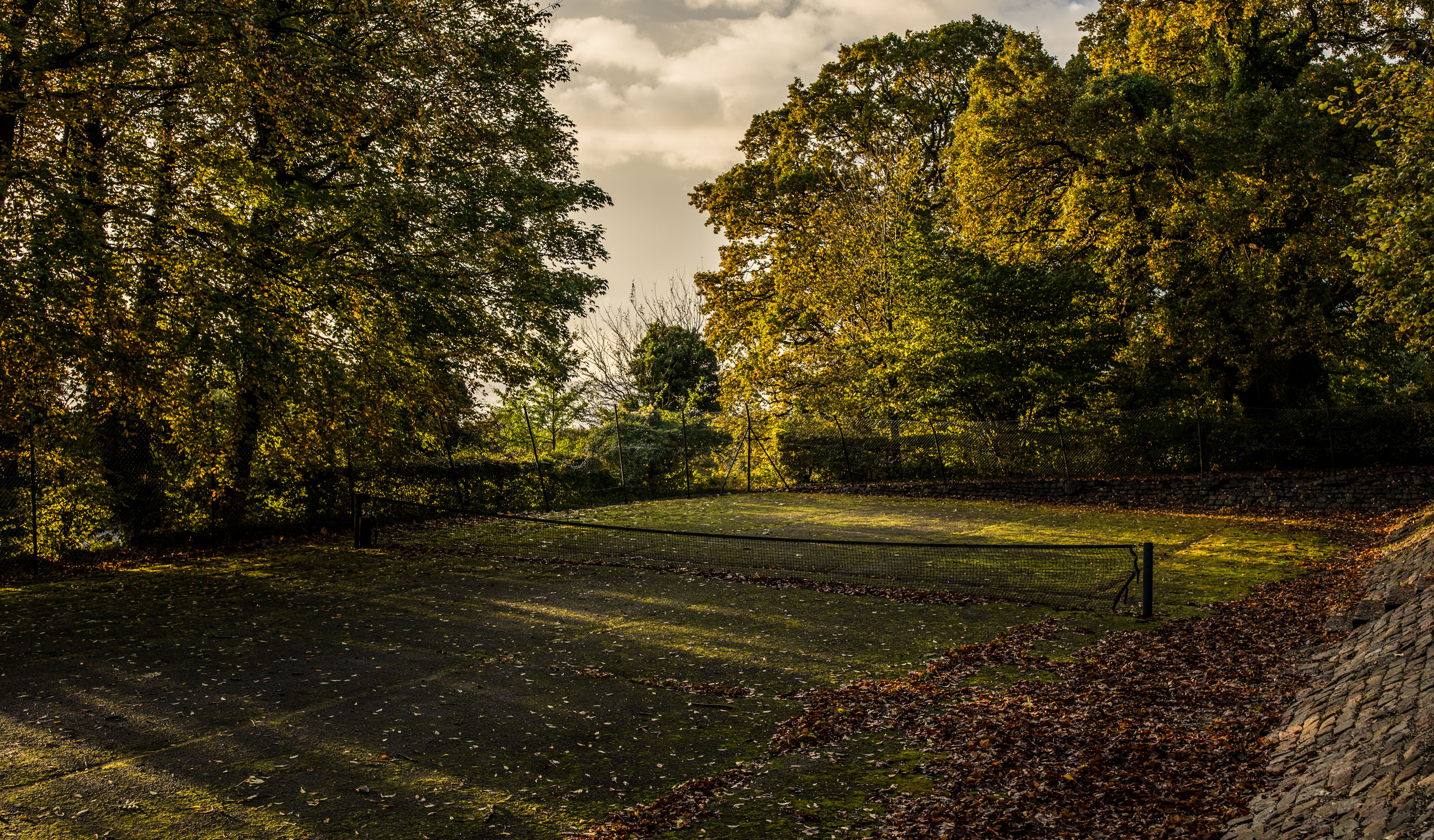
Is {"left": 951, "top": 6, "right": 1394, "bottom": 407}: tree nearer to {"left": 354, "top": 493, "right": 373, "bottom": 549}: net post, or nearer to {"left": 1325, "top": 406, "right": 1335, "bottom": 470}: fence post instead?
{"left": 1325, "top": 406, "right": 1335, "bottom": 470}: fence post

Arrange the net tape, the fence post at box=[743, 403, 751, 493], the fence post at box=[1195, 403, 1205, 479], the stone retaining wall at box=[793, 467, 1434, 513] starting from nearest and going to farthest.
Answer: the net tape, the stone retaining wall at box=[793, 467, 1434, 513], the fence post at box=[1195, 403, 1205, 479], the fence post at box=[743, 403, 751, 493]

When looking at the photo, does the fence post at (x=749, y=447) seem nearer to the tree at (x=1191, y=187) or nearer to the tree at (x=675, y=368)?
the tree at (x=1191, y=187)

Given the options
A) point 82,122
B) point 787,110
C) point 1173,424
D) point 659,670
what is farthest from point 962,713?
point 787,110

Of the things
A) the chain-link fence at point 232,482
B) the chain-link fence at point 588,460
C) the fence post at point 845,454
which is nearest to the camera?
the chain-link fence at point 232,482

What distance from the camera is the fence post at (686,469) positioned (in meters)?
25.2

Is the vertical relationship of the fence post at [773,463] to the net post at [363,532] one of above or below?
above

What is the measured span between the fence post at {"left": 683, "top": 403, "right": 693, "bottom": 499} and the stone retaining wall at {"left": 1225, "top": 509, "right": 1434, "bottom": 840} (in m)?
18.7

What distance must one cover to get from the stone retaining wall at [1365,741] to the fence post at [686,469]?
1871 cm

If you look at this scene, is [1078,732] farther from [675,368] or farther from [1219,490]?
[675,368]

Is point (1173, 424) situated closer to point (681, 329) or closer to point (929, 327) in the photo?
point (929, 327)

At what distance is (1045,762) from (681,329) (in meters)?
37.4

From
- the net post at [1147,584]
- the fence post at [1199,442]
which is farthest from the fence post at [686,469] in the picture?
the net post at [1147,584]

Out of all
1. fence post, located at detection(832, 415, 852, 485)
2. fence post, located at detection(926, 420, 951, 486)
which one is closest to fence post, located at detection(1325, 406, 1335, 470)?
fence post, located at detection(926, 420, 951, 486)

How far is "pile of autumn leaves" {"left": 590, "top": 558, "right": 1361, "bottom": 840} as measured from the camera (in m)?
4.52
